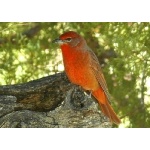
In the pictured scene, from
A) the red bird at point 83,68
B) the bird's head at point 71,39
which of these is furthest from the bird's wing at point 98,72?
the bird's head at point 71,39

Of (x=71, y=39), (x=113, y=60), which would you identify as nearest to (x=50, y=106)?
(x=71, y=39)

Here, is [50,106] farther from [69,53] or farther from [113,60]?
[113,60]

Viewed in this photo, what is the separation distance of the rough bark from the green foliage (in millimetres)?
196

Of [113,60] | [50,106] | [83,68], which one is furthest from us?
[113,60]

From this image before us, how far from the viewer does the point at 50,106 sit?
2.54m

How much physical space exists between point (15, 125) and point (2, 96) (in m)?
0.25

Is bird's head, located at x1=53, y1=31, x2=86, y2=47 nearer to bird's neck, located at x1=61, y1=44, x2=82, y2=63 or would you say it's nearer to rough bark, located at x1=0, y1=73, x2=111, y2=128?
bird's neck, located at x1=61, y1=44, x2=82, y2=63

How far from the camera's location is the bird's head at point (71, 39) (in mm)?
2635

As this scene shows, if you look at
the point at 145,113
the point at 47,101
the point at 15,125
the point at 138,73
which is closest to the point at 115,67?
the point at 138,73

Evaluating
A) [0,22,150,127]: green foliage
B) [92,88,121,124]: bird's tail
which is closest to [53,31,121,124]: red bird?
[92,88,121,124]: bird's tail

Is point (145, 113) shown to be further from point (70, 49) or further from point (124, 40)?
point (70, 49)

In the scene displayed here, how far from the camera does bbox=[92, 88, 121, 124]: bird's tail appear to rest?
8.67 ft

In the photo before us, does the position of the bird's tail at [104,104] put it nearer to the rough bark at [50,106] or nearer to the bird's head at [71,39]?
the rough bark at [50,106]

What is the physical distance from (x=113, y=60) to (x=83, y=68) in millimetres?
324
